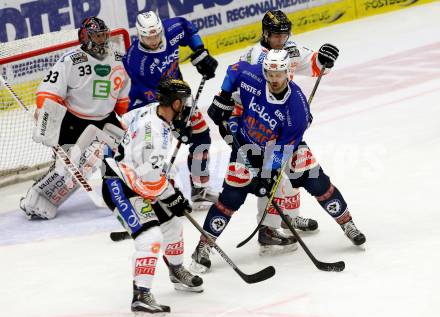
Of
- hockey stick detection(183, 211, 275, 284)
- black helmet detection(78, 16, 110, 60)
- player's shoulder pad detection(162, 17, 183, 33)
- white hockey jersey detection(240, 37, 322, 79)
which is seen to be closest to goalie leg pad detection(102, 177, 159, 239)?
hockey stick detection(183, 211, 275, 284)

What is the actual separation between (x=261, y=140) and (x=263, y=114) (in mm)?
176

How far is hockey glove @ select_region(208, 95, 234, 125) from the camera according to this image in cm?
576

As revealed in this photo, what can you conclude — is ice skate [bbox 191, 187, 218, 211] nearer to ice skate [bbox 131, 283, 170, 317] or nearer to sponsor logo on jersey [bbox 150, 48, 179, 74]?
sponsor logo on jersey [bbox 150, 48, 179, 74]

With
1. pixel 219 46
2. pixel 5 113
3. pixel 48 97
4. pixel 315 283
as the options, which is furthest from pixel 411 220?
pixel 219 46

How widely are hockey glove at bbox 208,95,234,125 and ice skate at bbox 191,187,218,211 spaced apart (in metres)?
1.40

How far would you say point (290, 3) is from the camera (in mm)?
11836

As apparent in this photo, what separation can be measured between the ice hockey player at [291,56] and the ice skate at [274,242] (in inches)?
0.5

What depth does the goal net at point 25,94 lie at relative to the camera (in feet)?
27.0

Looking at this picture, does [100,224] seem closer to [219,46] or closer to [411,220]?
[411,220]

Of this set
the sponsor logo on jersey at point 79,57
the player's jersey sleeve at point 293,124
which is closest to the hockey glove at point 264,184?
the player's jersey sleeve at point 293,124

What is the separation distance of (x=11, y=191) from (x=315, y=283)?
3469mm

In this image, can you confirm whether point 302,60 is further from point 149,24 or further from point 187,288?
point 187,288

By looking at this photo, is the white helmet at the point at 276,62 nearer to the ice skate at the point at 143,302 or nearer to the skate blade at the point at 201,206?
the ice skate at the point at 143,302

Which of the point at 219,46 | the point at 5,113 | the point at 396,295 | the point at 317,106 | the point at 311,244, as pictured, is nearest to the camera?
the point at 396,295
